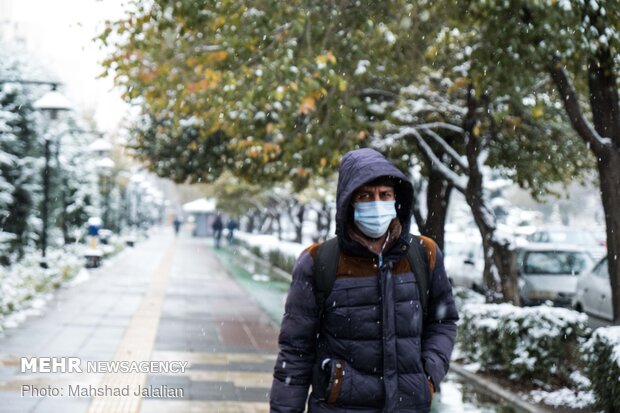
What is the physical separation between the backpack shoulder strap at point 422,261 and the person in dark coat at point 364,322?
3 cm

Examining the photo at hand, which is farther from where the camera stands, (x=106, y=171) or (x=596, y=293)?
(x=106, y=171)

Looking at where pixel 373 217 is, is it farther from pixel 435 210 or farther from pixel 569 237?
pixel 569 237

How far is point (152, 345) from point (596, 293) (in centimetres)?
639

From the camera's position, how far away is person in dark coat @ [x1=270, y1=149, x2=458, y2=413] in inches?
135

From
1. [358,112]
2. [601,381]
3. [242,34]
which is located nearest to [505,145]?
[358,112]

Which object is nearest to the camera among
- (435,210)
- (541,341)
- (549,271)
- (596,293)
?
(541,341)

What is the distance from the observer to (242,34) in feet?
32.9

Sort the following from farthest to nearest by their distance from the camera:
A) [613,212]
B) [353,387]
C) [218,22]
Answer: [218,22] < [613,212] < [353,387]

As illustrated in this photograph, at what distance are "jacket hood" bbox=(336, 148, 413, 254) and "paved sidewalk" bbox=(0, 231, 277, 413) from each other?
4.68m

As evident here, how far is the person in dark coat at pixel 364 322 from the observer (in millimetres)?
3434

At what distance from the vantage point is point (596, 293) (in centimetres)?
1295

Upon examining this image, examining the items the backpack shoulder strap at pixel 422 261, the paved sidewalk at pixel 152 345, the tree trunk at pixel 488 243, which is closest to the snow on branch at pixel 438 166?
the tree trunk at pixel 488 243

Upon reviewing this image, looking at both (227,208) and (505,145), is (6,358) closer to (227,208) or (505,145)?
(505,145)

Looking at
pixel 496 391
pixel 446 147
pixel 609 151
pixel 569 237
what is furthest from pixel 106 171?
pixel 609 151
